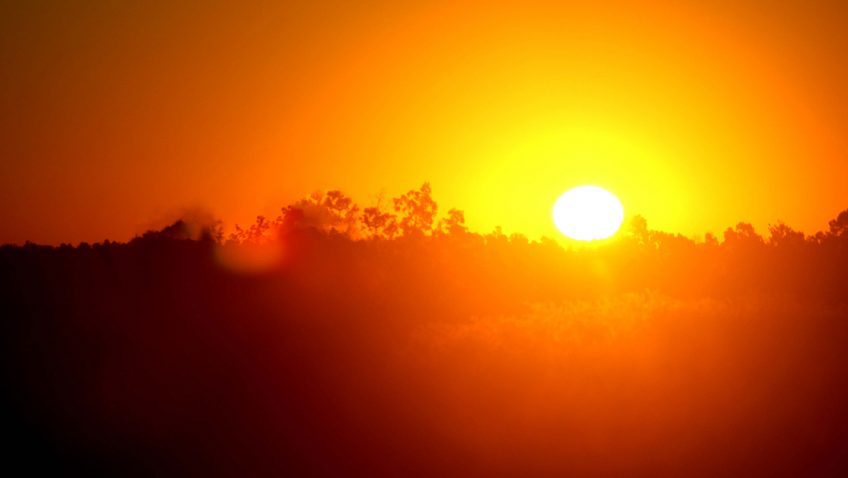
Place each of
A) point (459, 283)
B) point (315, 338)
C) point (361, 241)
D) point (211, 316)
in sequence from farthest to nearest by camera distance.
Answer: point (361, 241) < point (459, 283) < point (211, 316) < point (315, 338)

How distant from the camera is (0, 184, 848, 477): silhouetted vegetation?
13164mm

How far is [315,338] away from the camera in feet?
65.1

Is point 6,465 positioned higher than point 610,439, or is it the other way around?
point 610,439

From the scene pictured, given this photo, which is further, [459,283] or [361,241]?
[361,241]

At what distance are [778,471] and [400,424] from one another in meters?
7.19

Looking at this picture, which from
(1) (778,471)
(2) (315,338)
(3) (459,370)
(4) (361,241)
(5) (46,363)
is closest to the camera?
(1) (778,471)

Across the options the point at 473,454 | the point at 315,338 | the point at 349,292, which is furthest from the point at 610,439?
the point at 349,292

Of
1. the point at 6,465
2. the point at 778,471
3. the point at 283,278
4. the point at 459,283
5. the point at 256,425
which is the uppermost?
the point at 459,283

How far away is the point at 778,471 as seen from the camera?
39.3 ft

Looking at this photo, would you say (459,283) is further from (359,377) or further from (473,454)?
(473,454)

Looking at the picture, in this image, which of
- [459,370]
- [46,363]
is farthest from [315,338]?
[46,363]

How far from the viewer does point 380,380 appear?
53.5 feet

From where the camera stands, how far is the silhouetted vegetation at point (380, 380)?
1316 cm

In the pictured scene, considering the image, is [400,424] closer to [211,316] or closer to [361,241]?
[211,316]
